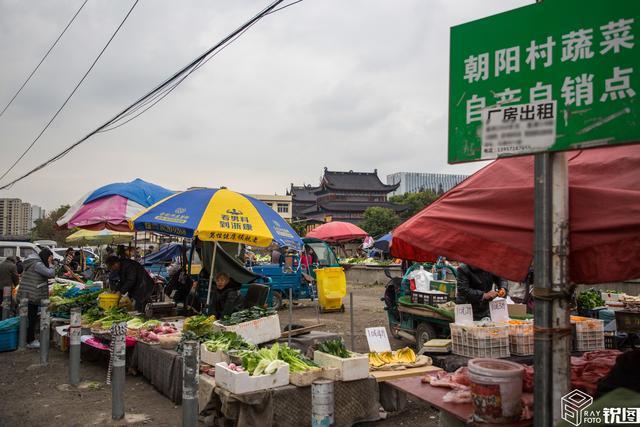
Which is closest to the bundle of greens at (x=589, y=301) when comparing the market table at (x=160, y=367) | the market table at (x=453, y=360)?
the market table at (x=453, y=360)

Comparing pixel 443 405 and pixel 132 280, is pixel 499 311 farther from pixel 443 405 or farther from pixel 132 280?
pixel 132 280

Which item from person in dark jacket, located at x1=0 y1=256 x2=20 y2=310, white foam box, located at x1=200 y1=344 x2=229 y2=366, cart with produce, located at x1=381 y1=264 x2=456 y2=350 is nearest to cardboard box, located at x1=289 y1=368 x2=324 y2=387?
white foam box, located at x1=200 y1=344 x2=229 y2=366

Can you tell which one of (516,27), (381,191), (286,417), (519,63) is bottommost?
(286,417)

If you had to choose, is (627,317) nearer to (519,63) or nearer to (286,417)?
(286,417)

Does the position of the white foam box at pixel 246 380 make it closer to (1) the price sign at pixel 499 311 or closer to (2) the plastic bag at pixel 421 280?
(1) the price sign at pixel 499 311

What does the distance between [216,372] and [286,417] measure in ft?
2.89

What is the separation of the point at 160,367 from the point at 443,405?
173 inches

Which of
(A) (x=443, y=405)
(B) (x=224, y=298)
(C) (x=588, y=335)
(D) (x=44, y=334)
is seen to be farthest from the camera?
(B) (x=224, y=298)

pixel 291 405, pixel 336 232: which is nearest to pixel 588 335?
pixel 291 405

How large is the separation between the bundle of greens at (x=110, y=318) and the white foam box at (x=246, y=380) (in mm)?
3995

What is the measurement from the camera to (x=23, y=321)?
29.9 feet

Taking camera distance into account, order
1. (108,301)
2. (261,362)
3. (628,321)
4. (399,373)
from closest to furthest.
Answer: (261,362) < (399,373) < (628,321) < (108,301)

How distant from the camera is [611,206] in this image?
2566 mm

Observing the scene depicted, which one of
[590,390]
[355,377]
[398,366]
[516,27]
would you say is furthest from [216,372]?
[516,27]
